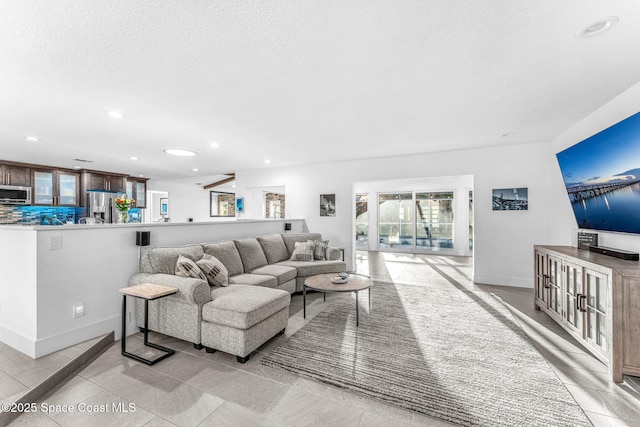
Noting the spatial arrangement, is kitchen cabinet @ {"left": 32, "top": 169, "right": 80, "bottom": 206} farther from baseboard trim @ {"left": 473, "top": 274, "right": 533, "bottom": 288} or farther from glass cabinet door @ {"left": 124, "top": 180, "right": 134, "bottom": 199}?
baseboard trim @ {"left": 473, "top": 274, "right": 533, "bottom": 288}

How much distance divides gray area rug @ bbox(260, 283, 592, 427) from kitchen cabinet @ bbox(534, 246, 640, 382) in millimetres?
414

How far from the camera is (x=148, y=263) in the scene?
9.81 ft

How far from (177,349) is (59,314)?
1058mm

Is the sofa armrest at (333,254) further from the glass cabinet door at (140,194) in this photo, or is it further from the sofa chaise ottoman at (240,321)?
the glass cabinet door at (140,194)

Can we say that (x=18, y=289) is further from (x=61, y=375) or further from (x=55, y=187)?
(x=55, y=187)

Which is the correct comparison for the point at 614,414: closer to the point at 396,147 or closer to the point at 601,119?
the point at 601,119

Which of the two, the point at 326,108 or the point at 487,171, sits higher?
the point at 326,108

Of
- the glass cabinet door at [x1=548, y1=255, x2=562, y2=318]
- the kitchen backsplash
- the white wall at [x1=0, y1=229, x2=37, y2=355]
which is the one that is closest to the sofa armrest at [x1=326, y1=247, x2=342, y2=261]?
the glass cabinet door at [x1=548, y1=255, x2=562, y2=318]

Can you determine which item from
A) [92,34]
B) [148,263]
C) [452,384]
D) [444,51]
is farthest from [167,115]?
[452,384]

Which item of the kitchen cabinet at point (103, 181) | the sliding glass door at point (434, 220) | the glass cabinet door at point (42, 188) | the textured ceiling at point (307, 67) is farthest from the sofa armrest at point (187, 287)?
the sliding glass door at point (434, 220)

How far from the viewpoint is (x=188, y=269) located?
2846 millimetres

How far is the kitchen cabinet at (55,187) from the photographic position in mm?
6148

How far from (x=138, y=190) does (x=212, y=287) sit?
6.94 metres

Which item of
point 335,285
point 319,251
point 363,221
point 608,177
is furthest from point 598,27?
point 363,221
